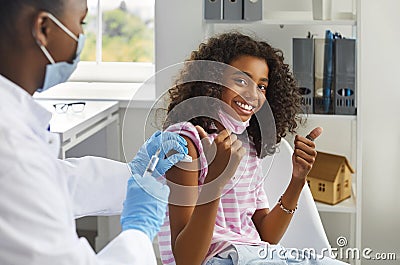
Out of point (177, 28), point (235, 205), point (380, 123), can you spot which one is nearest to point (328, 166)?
point (380, 123)

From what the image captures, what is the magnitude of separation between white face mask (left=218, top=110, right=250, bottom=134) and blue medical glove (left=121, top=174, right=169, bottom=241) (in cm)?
39

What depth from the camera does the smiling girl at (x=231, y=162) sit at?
1.75 m

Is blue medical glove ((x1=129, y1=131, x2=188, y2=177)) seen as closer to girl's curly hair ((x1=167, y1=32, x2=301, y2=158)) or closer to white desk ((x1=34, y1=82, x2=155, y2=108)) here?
girl's curly hair ((x1=167, y1=32, x2=301, y2=158))

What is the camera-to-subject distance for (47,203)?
3.76 ft

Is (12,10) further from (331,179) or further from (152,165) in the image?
(331,179)

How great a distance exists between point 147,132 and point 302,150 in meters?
0.69

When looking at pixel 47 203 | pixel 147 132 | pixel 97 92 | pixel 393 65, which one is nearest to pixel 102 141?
pixel 97 92

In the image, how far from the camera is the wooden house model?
2.82m

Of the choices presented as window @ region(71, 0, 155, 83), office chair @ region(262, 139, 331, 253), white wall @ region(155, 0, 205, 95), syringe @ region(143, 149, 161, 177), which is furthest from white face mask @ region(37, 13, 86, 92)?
window @ region(71, 0, 155, 83)

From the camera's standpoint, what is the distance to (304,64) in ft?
8.95

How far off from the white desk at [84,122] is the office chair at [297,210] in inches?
27.6

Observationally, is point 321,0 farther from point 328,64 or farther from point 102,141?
point 102,141

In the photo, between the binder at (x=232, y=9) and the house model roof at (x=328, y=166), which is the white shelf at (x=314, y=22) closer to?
the binder at (x=232, y=9)

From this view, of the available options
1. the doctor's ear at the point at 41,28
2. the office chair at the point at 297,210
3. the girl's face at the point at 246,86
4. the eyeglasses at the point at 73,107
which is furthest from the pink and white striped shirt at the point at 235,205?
the eyeglasses at the point at 73,107
